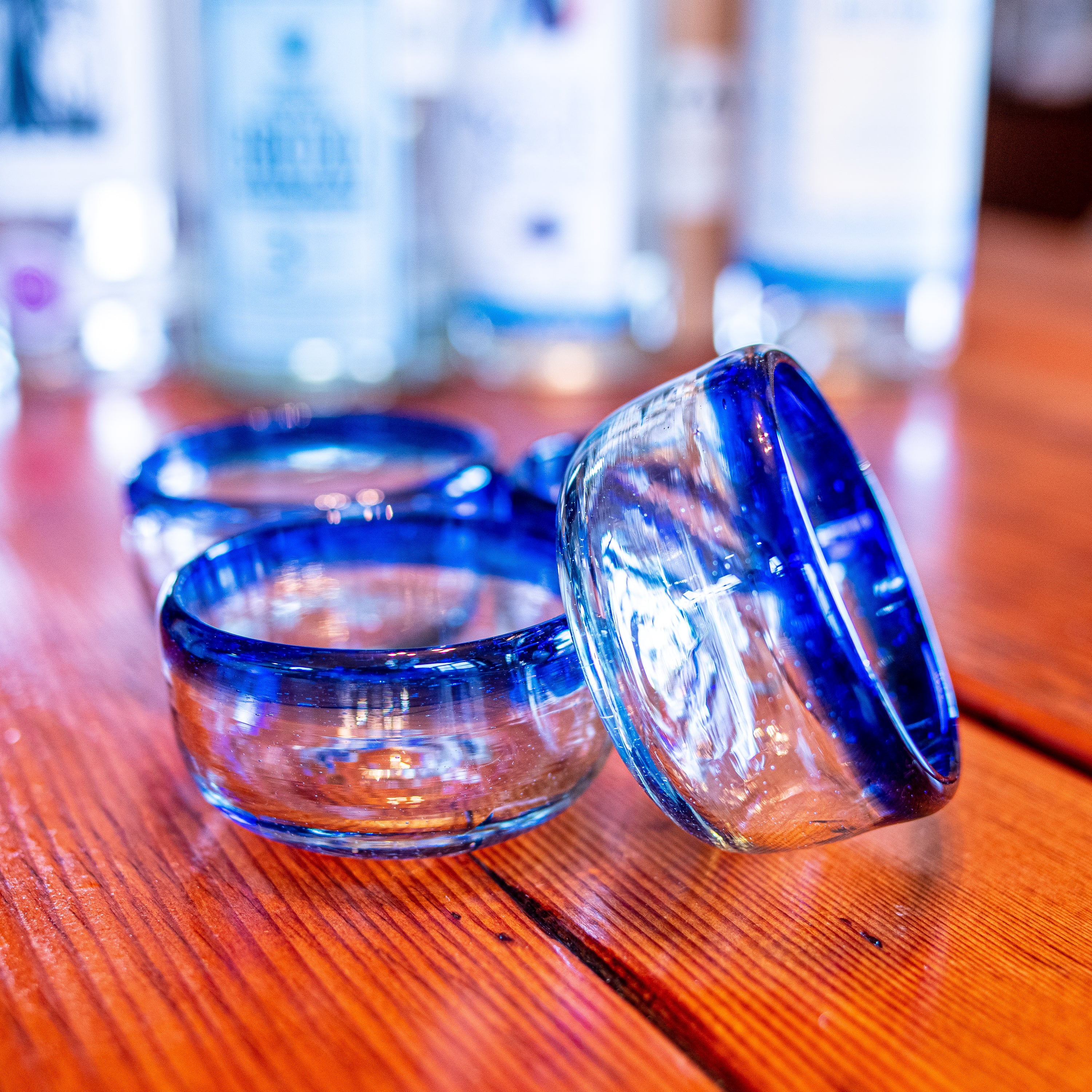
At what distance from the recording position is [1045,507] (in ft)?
1.65

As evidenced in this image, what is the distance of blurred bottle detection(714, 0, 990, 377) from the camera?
24.4 inches

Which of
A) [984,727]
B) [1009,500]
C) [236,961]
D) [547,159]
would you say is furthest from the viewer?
[547,159]

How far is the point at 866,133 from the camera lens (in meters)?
0.63

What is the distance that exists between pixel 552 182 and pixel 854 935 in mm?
482

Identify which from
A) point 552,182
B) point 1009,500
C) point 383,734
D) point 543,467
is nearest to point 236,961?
point 383,734

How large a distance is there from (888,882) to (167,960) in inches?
5.2

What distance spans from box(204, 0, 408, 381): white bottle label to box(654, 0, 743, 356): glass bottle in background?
6.5 inches

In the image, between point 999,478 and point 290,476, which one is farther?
point 999,478

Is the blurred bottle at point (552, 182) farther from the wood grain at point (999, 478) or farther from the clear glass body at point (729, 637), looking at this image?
the clear glass body at point (729, 637)

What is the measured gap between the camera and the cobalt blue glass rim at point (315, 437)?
38 cm

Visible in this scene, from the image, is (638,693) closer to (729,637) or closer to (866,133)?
(729,637)

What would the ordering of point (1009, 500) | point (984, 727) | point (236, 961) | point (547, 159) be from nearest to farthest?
point (236, 961), point (984, 727), point (1009, 500), point (547, 159)

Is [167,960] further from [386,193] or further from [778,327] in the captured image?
[778,327]

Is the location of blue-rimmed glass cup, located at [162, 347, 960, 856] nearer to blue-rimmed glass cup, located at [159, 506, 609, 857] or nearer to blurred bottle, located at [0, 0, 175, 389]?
blue-rimmed glass cup, located at [159, 506, 609, 857]
